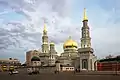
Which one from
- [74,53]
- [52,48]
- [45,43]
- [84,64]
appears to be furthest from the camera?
[52,48]

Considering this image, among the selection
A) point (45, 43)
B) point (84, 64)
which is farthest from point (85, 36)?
point (45, 43)

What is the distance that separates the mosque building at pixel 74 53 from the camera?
100375mm

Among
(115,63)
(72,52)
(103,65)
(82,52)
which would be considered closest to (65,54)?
(72,52)

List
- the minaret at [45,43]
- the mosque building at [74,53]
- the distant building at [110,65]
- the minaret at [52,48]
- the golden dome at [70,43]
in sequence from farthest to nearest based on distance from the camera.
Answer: the minaret at [52,48] → the minaret at [45,43] → the golden dome at [70,43] → the mosque building at [74,53] → the distant building at [110,65]

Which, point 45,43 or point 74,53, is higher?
point 45,43

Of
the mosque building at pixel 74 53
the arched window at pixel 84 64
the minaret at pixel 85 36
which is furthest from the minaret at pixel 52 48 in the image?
the arched window at pixel 84 64

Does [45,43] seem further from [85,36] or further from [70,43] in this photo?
[85,36]

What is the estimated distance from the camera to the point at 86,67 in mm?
101000

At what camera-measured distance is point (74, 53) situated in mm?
114562

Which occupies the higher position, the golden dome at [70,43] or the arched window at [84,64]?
the golden dome at [70,43]

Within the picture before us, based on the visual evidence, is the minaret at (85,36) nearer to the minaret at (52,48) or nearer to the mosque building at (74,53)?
the mosque building at (74,53)

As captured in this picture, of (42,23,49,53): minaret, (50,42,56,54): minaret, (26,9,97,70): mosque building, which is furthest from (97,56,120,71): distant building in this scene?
(42,23,49,53): minaret

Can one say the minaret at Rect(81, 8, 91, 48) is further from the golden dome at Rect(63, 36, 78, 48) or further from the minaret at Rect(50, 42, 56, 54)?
the minaret at Rect(50, 42, 56, 54)

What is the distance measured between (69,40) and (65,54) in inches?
299
